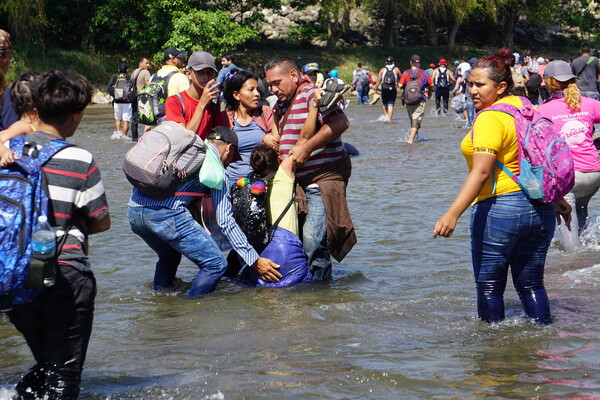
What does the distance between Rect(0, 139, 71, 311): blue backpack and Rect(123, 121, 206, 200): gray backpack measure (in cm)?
208

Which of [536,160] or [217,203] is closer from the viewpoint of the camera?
[536,160]

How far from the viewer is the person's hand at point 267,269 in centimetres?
665

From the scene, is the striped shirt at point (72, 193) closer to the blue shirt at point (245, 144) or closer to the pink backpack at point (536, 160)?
the pink backpack at point (536, 160)

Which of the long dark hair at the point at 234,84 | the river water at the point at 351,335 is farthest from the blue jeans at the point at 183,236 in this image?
the long dark hair at the point at 234,84

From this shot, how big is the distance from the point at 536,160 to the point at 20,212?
2761mm

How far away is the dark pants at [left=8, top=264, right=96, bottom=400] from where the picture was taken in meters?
3.85

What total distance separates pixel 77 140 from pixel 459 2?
1223 inches

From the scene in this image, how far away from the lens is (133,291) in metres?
7.10

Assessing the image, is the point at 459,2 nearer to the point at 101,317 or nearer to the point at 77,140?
the point at 77,140

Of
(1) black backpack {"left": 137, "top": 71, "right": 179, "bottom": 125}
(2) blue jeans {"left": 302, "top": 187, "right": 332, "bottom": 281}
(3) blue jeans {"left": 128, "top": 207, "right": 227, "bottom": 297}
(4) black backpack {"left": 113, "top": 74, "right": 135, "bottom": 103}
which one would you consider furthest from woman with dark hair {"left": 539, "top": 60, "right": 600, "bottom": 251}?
(4) black backpack {"left": 113, "top": 74, "right": 135, "bottom": 103}

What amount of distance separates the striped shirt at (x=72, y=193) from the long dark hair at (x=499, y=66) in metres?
2.36

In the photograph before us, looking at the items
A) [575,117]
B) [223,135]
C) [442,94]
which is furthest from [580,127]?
[442,94]

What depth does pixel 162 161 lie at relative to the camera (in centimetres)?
591

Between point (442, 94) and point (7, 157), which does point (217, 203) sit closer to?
point (7, 157)
